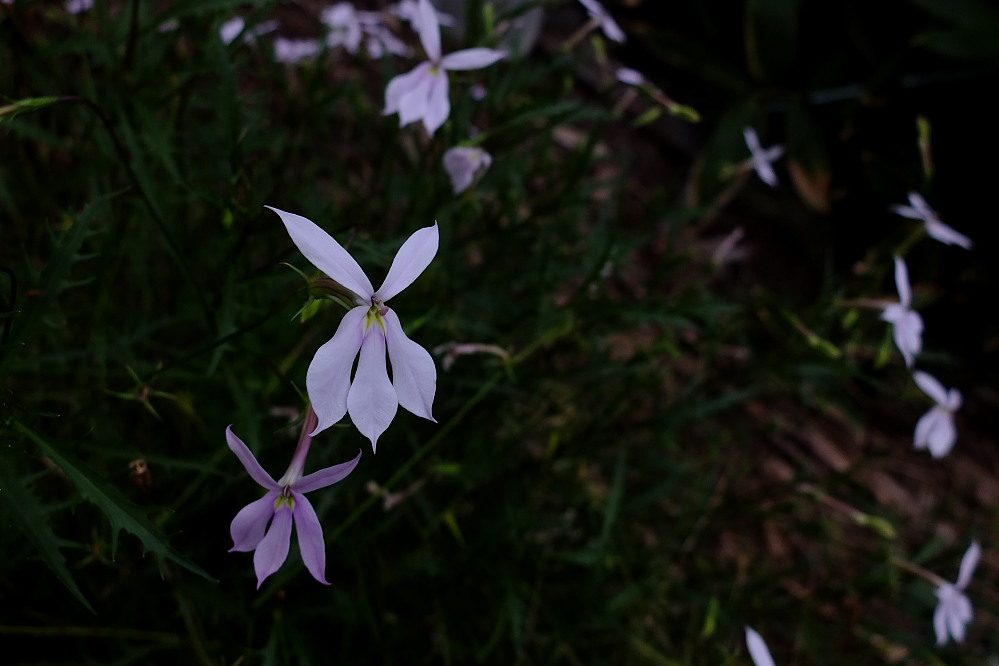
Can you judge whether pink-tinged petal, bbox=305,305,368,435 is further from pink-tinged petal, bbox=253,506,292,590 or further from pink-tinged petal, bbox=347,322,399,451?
pink-tinged petal, bbox=253,506,292,590

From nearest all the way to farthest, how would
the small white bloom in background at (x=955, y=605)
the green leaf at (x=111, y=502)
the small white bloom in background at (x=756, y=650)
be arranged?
the green leaf at (x=111, y=502), the small white bloom in background at (x=756, y=650), the small white bloom in background at (x=955, y=605)

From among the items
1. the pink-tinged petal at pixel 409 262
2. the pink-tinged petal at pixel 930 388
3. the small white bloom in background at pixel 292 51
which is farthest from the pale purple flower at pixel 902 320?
the small white bloom in background at pixel 292 51

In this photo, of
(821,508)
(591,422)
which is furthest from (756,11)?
(591,422)

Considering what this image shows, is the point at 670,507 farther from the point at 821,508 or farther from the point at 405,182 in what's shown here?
the point at 405,182

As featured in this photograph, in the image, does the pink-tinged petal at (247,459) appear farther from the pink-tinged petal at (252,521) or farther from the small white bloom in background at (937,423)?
the small white bloom in background at (937,423)

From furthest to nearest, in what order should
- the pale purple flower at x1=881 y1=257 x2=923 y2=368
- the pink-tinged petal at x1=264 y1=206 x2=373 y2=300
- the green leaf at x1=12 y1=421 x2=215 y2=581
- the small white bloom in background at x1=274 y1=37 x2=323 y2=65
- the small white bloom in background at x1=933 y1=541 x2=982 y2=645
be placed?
the small white bloom in background at x1=274 y1=37 x2=323 y2=65
the small white bloom in background at x1=933 y1=541 x2=982 y2=645
the pale purple flower at x1=881 y1=257 x2=923 y2=368
the green leaf at x1=12 y1=421 x2=215 y2=581
the pink-tinged petal at x1=264 y1=206 x2=373 y2=300

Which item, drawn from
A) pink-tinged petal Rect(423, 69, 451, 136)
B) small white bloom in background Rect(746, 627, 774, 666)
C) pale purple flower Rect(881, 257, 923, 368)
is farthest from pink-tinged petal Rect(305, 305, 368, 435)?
pale purple flower Rect(881, 257, 923, 368)

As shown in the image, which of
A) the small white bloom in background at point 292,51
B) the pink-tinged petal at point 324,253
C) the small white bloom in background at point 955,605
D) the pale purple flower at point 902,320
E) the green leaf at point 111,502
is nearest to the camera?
the pink-tinged petal at point 324,253
